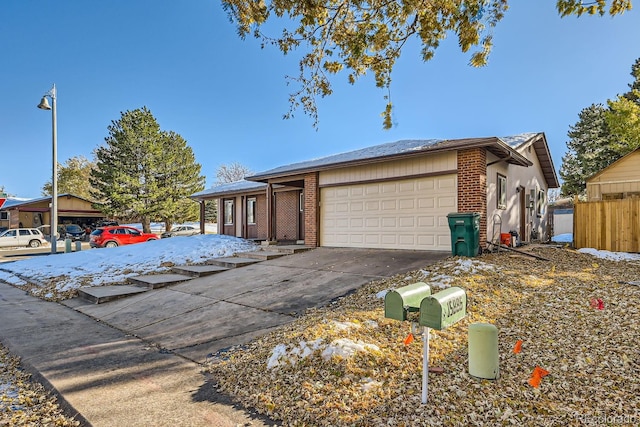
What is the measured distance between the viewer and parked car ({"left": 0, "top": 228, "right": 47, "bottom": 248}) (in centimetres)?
2380

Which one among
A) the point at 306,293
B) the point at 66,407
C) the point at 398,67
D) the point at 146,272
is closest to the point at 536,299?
the point at 306,293

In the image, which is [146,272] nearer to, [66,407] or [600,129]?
[66,407]

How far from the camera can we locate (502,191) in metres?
10.7

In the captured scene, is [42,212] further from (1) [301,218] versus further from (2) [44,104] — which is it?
(1) [301,218]

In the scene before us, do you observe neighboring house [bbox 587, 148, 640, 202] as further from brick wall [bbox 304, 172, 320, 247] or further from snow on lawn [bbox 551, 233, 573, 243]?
brick wall [bbox 304, 172, 320, 247]

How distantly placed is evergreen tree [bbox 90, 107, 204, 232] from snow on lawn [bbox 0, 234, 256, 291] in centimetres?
1638

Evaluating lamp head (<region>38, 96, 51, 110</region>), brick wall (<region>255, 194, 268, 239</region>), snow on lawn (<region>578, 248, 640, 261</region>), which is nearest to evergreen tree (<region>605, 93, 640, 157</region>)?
snow on lawn (<region>578, 248, 640, 261</region>)

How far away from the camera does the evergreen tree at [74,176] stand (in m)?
44.3

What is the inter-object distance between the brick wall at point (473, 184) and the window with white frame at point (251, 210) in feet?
37.3

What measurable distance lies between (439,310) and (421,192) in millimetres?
7521

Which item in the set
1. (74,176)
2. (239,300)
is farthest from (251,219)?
(74,176)

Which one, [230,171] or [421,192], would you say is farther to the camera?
[230,171]

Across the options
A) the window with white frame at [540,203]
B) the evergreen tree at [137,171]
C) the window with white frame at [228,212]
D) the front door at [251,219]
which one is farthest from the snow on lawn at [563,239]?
the evergreen tree at [137,171]

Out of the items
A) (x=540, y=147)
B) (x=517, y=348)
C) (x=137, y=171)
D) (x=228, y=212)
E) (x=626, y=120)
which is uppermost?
(x=626, y=120)
